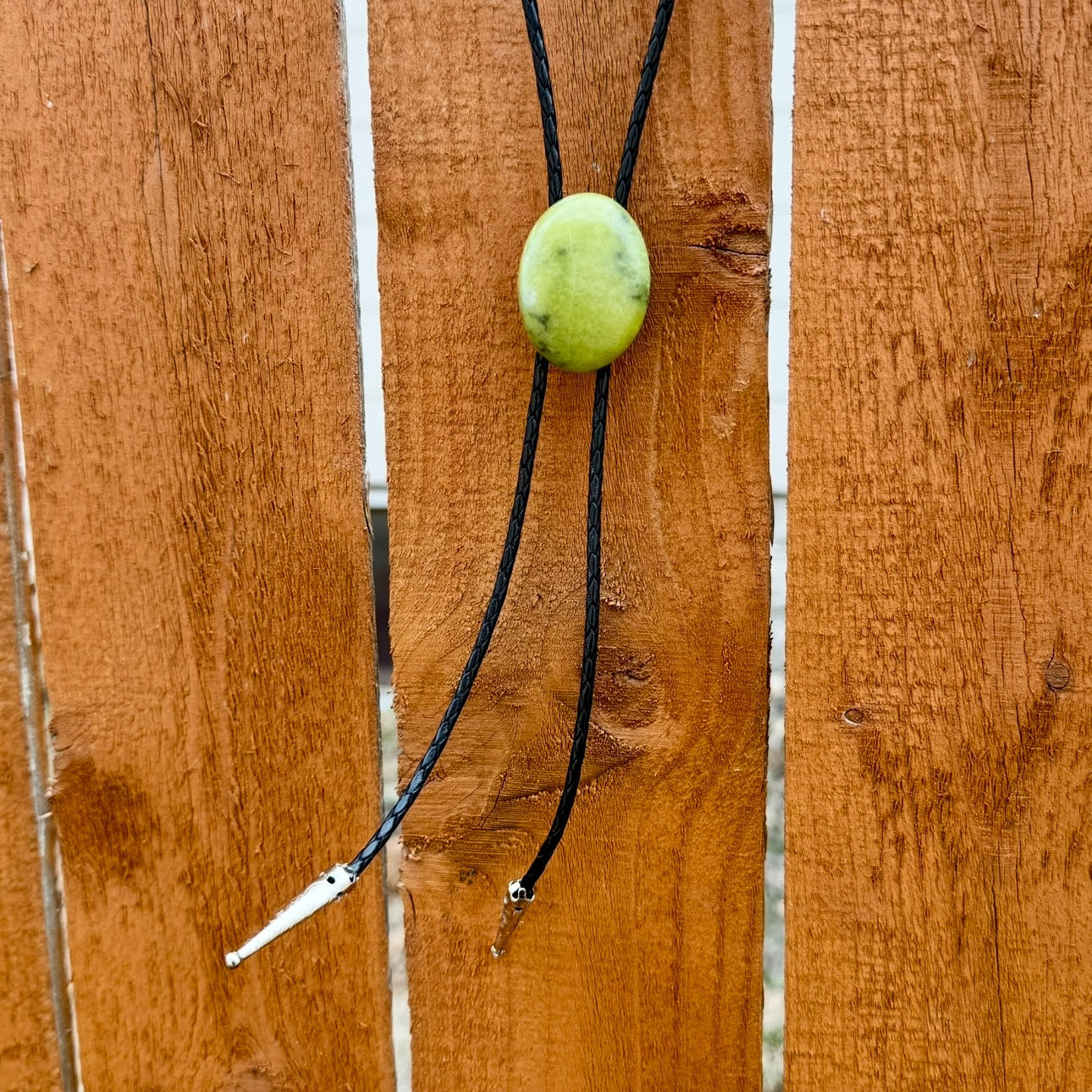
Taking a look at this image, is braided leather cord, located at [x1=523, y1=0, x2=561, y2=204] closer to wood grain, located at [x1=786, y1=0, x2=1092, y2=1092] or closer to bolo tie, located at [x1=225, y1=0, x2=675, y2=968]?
bolo tie, located at [x1=225, y1=0, x2=675, y2=968]

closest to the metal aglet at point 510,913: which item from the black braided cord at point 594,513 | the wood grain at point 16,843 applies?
the black braided cord at point 594,513

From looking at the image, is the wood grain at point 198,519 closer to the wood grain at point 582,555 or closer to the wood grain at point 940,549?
the wood grain at point 582,555

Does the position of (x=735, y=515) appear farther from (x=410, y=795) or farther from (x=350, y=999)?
(x=350, y=999)

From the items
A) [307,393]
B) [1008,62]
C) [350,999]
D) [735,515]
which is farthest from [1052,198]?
[350,999]

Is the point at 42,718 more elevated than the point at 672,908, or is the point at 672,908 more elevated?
the point at 42,718

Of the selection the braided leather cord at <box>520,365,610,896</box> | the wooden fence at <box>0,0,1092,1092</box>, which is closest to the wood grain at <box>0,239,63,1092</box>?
the wooden fence at <box>0,0,1092,1092</box>
